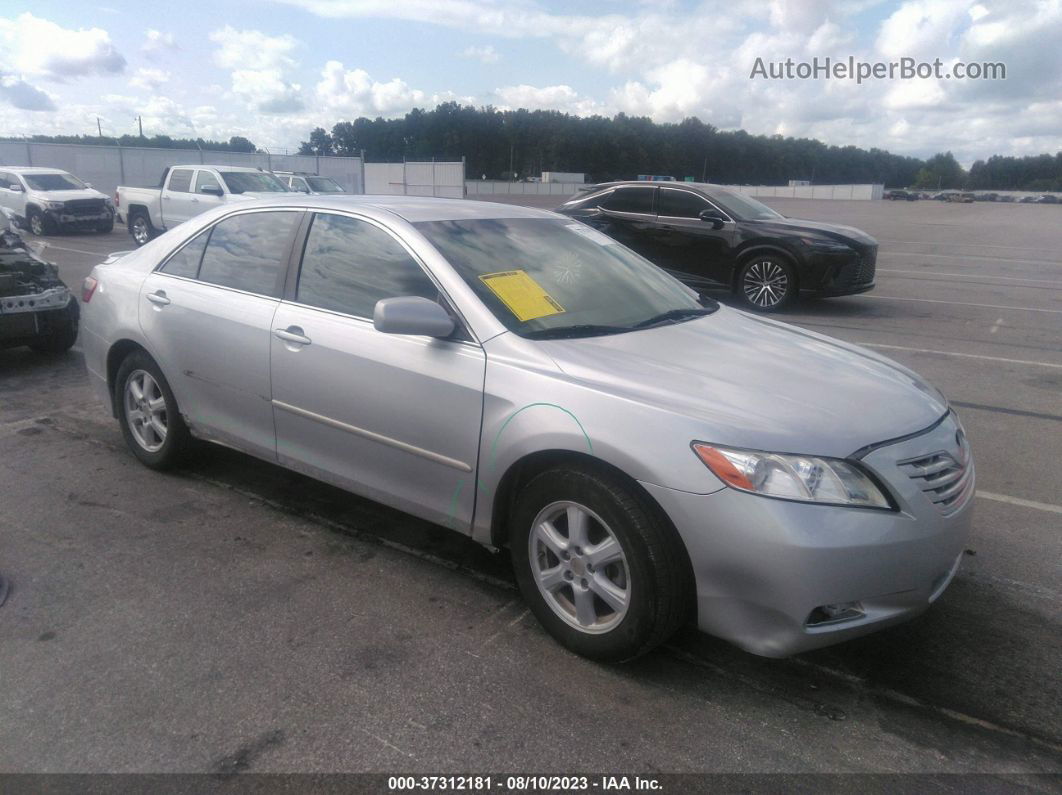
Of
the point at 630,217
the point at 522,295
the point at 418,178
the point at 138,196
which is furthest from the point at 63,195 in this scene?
the point at 522,295

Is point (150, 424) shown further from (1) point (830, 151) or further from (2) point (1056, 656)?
(1) point (830, 151)

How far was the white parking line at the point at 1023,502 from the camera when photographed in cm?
448

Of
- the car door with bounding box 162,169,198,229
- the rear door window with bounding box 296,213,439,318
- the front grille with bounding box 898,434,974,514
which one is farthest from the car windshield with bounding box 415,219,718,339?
the car door with bounding box 162,169,198,229

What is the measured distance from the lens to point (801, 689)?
2900mm

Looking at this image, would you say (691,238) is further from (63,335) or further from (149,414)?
(149,414)

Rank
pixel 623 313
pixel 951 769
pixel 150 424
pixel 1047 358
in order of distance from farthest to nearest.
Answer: pixel 1047 358, pixel 150 424, pixel 623 313, pixel 951 769

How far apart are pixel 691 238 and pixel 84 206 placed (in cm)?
1653

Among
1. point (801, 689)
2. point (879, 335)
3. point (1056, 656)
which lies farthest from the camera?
point (879, 335)

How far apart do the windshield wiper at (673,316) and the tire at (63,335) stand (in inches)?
236

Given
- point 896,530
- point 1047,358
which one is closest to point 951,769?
point 896,530

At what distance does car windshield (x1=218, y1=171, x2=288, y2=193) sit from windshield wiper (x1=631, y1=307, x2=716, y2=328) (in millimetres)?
15703

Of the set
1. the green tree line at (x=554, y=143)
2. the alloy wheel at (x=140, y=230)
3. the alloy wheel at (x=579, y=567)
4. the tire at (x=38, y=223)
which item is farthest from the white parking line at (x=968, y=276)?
the green tree line at (x=554, y=143)

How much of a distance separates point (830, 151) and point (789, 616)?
13159cm

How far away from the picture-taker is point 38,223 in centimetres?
2061
